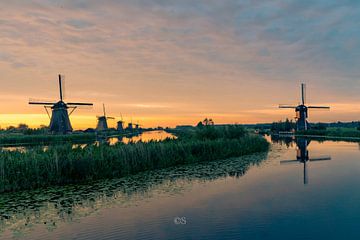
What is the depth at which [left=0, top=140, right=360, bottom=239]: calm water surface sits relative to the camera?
9398 millimetres

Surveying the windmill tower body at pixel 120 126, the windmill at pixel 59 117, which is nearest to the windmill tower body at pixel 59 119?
the windmill at pixel 59 117

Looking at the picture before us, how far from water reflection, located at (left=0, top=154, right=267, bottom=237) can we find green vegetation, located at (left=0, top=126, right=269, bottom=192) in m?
Answer: 1.20

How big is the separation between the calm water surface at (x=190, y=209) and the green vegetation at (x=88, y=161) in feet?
4.70

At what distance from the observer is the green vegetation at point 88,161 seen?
51.9 feet

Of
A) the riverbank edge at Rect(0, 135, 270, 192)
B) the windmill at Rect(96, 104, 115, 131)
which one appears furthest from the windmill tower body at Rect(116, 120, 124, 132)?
the riverbank edge at Rect(0, 135, 270, 192)

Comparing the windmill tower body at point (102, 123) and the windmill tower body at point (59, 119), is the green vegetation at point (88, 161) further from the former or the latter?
the windmill tower body at point (102, 123)

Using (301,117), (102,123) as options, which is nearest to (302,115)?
(301,117)

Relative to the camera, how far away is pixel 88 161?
1838cm

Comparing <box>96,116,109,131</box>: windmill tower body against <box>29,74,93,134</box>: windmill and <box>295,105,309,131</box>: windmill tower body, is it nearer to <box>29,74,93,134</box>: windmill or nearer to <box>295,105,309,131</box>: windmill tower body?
<box>29,74,93,134</box>: windmill


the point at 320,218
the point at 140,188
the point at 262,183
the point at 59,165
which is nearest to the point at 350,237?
the point at 320,218

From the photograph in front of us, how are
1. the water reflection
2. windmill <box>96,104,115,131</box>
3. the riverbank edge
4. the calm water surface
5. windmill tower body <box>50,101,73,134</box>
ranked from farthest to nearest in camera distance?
1. windmill <box>96,104,115,131</box>
2. windmill tower body <box>50,101,73,134</box>
3. the riverbank edge
4. the water reflection
5. the calm water surface

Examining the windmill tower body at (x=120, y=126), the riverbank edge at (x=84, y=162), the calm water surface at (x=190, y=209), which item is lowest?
the calm water surface at (x=190, y=209)

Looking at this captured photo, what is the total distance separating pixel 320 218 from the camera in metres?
10.3

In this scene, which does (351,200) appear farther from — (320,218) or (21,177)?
(21,177)
